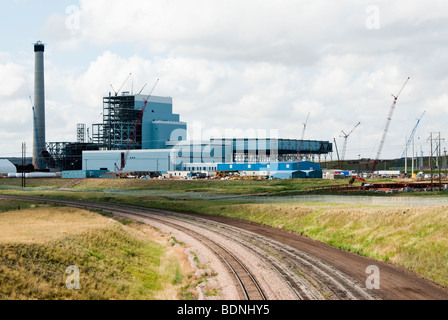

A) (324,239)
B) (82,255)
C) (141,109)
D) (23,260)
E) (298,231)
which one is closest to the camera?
(23,260)

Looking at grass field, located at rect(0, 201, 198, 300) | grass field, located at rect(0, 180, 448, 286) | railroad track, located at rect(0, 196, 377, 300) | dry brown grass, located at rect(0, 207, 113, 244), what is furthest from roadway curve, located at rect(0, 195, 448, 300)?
dry brown grass, located at rect(0, 207, 113, 244)

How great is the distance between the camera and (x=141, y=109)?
196 m

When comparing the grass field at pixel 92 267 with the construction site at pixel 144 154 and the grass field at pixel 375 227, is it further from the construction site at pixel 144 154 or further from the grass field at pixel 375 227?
the construction site at pixel 144 154

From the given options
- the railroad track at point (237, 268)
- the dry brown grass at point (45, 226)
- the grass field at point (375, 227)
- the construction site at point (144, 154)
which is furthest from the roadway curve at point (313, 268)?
the construction site at point (144, 154)

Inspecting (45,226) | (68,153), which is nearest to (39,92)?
(68,153)

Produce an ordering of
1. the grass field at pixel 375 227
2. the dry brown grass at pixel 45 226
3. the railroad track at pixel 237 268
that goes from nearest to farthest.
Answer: the railroad track at pixel 237 268 → the dry brown grass at pixel 45 226 → the grass field at pixel 375 227

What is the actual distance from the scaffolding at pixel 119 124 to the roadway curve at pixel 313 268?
140 meters

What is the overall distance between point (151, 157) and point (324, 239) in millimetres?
134953

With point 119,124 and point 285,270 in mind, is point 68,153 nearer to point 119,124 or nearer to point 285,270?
point 119,124

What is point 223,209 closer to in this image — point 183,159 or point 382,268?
point 382,268

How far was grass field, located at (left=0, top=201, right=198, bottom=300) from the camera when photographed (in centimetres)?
2525

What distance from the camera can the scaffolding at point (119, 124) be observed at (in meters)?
193

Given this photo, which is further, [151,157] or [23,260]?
[151,157]
